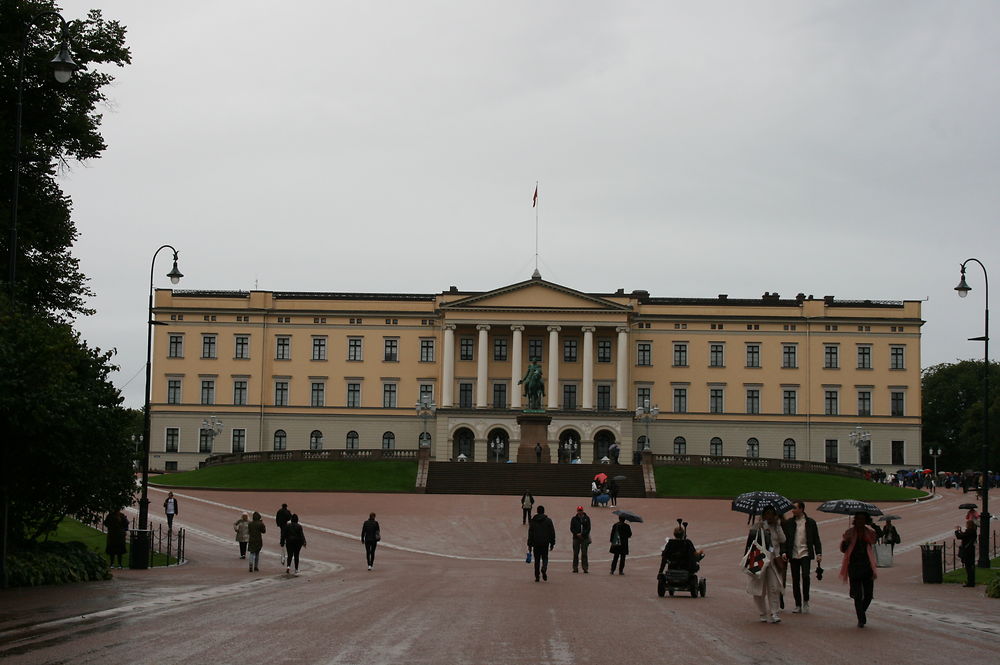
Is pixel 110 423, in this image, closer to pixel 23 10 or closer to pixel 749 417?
pixel 23 10

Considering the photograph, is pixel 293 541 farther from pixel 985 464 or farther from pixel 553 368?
pixel 553 368

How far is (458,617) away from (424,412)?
79.2m

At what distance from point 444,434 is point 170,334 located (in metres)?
23.8

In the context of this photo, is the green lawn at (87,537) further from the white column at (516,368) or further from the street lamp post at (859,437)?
the street lamp post at (859,437)

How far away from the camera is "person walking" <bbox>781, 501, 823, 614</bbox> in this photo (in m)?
20.1

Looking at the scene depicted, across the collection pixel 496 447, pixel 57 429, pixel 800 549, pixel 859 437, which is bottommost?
pixel 800 549

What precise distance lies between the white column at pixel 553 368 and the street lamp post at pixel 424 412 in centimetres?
930

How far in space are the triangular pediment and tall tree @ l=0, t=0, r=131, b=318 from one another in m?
A: 61.6

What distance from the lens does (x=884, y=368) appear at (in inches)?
3925

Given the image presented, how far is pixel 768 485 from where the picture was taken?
247 feet

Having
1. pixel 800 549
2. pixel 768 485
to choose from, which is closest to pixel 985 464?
pixel 800 549

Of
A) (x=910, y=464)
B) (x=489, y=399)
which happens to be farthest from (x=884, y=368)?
(x=489, y=399)

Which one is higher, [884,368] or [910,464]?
[884,368]

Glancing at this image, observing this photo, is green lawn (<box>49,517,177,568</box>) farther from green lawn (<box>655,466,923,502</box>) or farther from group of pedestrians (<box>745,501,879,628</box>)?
green lawn (<box>655,466,923,502</box>)
